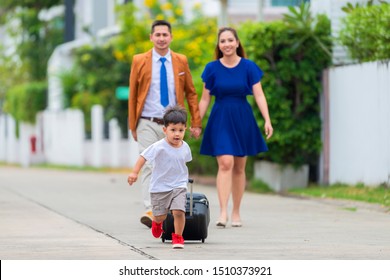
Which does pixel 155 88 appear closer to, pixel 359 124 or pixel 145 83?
pixel 145 83

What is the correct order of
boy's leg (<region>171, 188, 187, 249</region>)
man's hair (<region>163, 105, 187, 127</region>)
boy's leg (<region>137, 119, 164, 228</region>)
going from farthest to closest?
boy's leg (<region>137, 119, 164, 228</region>), boy's leg (<region>171, 188, 187, 249</region>), man's hair (<region>163, 105, 187, 127</region>)

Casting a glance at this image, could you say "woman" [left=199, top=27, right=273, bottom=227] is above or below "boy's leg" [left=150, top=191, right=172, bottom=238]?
above

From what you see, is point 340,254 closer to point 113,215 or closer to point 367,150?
point 113,215

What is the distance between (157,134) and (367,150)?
6.07m

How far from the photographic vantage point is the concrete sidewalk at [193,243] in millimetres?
10297

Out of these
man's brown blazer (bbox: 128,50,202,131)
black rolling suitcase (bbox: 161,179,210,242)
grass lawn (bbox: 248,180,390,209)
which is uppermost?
man's brown blazer (bbox: 128,50,202,131)

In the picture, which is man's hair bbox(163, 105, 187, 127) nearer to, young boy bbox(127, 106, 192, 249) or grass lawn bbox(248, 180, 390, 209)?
young boy bbox(127, 106, 192, 249)

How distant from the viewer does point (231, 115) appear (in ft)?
43.9

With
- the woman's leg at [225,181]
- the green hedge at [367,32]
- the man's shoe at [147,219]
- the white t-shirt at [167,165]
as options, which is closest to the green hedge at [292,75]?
the green hedge at [367,32]

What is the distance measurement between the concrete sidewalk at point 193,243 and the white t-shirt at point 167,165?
1.77ft

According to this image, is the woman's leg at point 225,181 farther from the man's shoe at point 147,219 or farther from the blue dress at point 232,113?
the man's shoe at point 147,219

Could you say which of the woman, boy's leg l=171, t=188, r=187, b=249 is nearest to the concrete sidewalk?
boy's leg l=171, t=188, r=187, b=249

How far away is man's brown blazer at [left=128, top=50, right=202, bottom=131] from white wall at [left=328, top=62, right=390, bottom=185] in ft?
17.1

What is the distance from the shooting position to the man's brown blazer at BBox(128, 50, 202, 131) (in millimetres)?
13008
